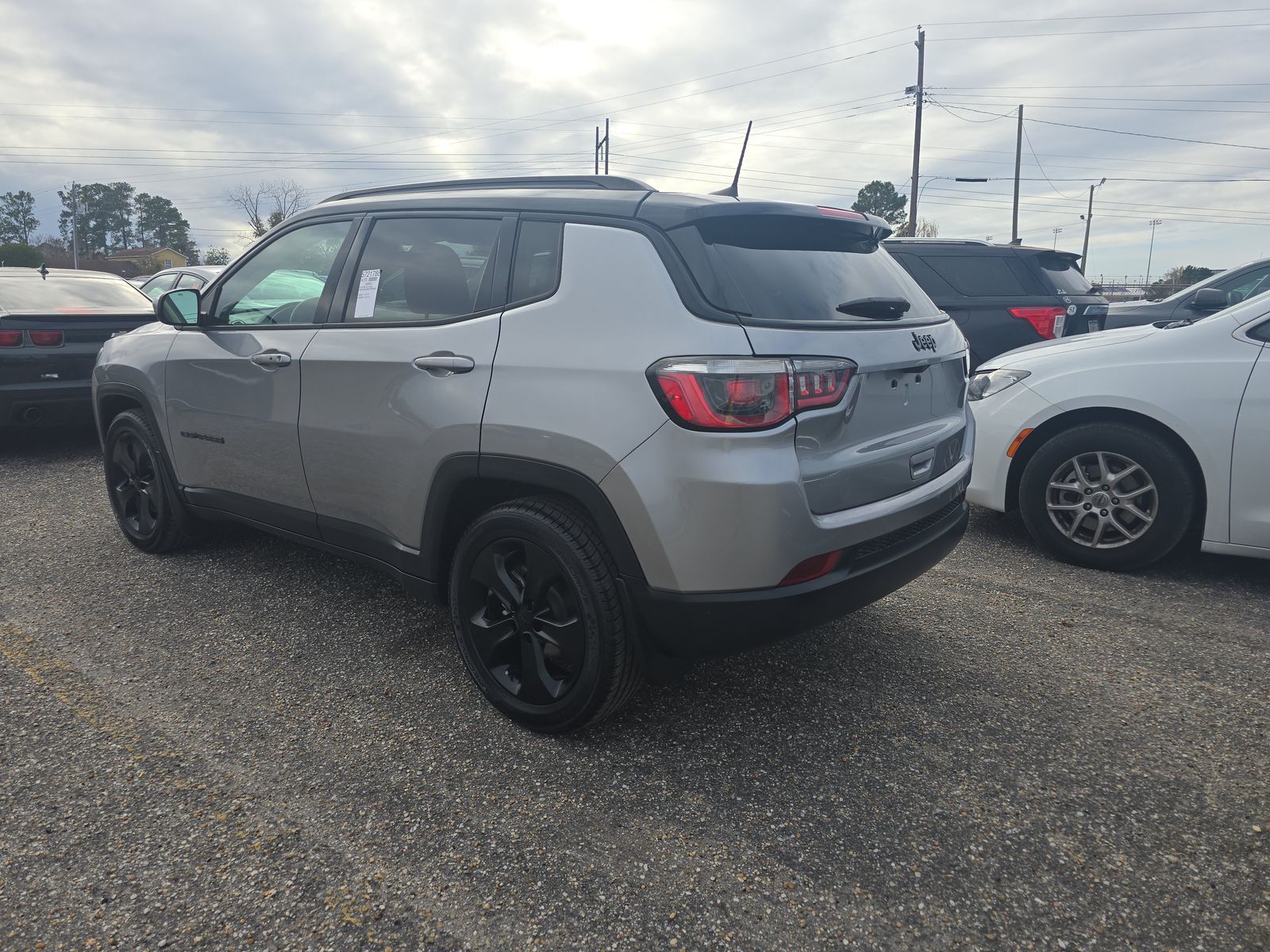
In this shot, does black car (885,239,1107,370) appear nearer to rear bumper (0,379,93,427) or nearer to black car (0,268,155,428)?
black car (0,268,155,428)

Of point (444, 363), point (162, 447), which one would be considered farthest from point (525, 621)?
point (162, 447)

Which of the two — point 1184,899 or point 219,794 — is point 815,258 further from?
point 219,794

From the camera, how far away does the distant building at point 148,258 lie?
Result: 77.6 meters

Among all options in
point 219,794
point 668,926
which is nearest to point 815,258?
point 668,926

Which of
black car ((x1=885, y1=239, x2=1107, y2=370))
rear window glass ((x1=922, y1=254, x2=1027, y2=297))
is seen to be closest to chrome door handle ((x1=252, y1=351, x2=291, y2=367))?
black car ((x1=885, y1=239, x2=1107, y2=370))

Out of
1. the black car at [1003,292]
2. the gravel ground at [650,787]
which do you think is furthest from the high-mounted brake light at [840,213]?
the black car at [1003,292]

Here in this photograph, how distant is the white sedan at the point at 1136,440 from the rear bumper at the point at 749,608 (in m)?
2.30

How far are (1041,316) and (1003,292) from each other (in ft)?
1.33

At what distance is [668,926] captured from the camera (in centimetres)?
196

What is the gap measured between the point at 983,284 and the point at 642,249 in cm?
639

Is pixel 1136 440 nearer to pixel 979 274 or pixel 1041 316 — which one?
pixel 1041 316

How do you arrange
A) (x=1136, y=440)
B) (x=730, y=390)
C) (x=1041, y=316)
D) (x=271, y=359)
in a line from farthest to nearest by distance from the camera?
(x=1041, y=316), (x=1136, y=440), (x=271, y=359), (x=730, y=390)

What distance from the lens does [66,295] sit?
22.9 ft

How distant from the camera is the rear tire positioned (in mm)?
4234
